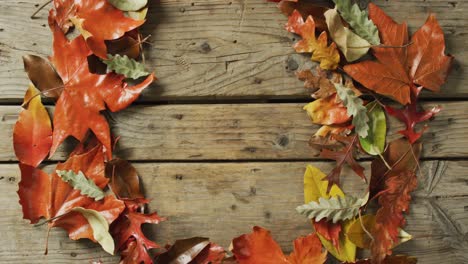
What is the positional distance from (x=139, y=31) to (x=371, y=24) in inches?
16.3

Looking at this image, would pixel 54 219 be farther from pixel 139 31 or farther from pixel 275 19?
pixel 275 19

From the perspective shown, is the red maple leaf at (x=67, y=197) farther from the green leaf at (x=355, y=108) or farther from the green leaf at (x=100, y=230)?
the green leaf at (x=355, y=108)

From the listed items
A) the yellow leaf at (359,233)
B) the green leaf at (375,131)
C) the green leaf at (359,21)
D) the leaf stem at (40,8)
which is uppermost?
the leaf stem at (40,8)

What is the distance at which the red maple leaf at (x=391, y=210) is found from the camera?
908mm

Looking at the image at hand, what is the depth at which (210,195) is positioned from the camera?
948 millimetres

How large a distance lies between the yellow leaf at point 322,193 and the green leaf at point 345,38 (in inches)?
8.4

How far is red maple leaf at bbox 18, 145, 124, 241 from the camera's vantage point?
35.9 inches

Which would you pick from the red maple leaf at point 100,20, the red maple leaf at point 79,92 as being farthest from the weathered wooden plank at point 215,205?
the red maple leaf at point 100,20

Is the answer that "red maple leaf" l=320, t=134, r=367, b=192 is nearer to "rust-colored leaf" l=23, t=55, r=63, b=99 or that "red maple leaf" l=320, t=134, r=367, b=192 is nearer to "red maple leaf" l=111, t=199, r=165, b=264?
"red maple leaf" l=111, t=199, r=165, b=264

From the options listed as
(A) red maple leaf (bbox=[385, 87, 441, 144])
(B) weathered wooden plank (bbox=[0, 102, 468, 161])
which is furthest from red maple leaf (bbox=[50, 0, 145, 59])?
(A) red maple leaf (bbox=[385, 87, 441, 144])

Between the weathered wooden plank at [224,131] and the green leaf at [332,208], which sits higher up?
the weathered wooden plank at [224,131]

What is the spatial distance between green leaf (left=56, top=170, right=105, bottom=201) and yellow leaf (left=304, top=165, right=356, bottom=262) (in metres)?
0.37

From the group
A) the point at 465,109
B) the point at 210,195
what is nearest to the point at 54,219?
the point at 210,195

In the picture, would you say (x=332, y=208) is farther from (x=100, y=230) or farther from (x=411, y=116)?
(x=100, y=230)
